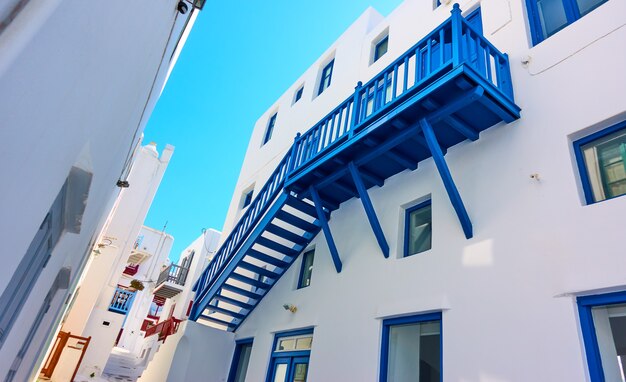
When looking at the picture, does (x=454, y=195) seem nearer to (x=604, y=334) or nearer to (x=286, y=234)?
(x=604, y=334)

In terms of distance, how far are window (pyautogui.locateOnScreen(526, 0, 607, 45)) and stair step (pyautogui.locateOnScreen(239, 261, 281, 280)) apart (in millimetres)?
6527

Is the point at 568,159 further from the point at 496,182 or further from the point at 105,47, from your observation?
the point at 105,47

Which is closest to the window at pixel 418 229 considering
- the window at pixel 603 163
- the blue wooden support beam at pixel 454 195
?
the blue wooden support beam at pixel 454 195

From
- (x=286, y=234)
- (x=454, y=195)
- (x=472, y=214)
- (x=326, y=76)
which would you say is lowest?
(x=472, y=214)

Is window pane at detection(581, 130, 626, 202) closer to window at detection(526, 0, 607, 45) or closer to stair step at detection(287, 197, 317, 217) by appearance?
window at detection(526, 0, 607, 45)

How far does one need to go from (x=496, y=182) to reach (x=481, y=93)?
3.79 feet

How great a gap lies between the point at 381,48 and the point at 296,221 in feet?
16.1

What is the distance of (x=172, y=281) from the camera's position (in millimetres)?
21062

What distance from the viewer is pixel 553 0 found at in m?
5.79

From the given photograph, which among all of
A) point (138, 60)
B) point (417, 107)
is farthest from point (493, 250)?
point (138, 60)

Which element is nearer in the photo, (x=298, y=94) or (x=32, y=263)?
(x=32, y=263)

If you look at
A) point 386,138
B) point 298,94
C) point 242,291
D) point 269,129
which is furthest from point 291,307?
point 269,129

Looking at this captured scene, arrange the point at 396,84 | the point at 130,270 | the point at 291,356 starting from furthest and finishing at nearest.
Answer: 1. the point at 130,270
2. the point at 291,356
3. the point at 396,84

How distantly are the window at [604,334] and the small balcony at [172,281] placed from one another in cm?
1999
